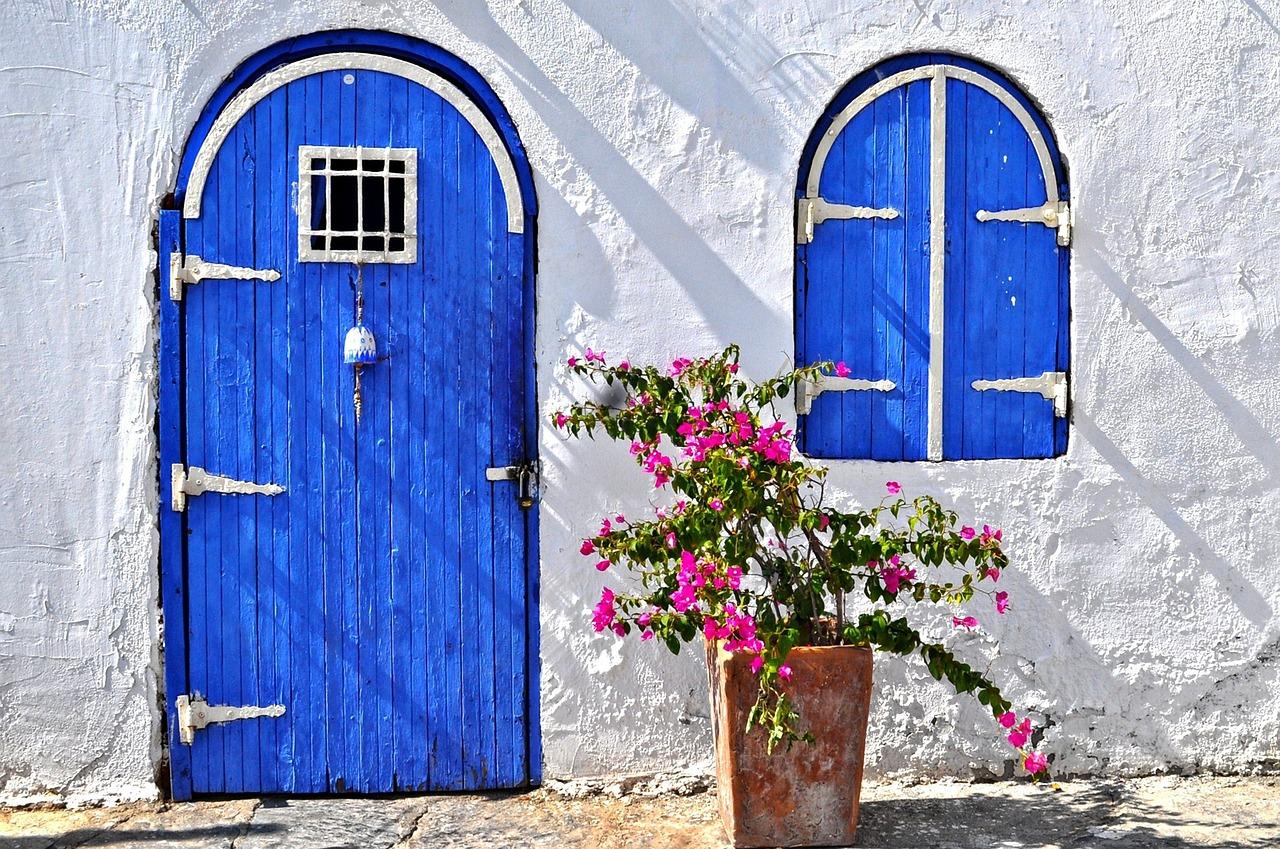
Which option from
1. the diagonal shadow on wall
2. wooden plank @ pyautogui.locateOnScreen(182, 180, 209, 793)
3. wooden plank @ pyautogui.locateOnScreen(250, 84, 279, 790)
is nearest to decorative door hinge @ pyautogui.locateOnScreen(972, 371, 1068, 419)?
the diagonal shadow on wall

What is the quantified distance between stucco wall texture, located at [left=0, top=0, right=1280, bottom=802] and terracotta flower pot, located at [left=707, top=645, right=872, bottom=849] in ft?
1.85

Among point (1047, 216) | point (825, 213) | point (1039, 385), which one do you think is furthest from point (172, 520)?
point (1047, 216)

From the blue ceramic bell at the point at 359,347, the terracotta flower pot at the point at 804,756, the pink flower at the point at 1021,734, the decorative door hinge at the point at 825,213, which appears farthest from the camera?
the decorative door hinge at the point at 825,213

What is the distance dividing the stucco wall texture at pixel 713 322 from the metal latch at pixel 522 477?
0.28ft

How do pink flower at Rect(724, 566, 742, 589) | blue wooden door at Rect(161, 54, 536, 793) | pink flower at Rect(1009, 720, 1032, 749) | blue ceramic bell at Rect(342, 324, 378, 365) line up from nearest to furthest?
pink flower at Rect(724, 566, 742, 589) → pink flower at Rect(1009, 720, 1032, 749) → blue ceramic bell at Rect(342, 324, 378, 365) → blue wooden door at Rect(161, 54, 536, 793)

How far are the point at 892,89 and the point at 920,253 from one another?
574 millimetres

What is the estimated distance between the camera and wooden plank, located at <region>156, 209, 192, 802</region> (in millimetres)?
4109

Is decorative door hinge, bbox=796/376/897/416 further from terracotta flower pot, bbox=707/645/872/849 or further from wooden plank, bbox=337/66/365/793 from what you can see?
wooden plank, bbox=337/66/365/793

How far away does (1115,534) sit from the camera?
436 centimetres

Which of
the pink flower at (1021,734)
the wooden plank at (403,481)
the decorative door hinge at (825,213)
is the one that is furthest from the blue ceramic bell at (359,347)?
the pink flower at (1021,734)

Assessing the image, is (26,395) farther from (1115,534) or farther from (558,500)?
(1115,534)

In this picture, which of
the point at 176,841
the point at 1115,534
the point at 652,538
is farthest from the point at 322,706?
the point at 1115,534

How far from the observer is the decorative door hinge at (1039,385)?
14.2 feet

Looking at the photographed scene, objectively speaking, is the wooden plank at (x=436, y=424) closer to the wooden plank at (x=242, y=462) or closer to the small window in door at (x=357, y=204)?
the small window in door at (x=357, y=204)
